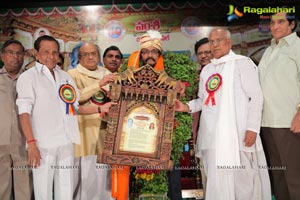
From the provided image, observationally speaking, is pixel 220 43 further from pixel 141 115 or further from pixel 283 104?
pixel 141 115

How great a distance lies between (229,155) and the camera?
2.52m

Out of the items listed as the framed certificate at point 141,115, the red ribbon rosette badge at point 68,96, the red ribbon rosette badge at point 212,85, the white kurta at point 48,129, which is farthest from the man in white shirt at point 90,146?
the red ribbon rosette badge at point 212,85

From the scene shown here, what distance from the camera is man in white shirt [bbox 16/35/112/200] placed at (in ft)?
8.04

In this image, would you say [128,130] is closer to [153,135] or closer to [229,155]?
[153,135]

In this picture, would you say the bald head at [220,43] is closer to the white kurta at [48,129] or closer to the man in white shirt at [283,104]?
the man in white shirt at [283,104]

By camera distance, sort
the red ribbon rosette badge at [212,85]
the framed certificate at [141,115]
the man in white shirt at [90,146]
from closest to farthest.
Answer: the framed certificate at [141,115]
the red ribbon rosette badge at [212,85]
the man in white shirt at [90,146]

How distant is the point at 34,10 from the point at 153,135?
2144mm

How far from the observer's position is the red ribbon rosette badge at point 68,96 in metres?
2.63

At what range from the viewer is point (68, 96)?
8.77 ft

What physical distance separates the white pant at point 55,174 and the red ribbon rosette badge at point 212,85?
1204 millimetres

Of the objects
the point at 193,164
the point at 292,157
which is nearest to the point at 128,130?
the point at 193,164

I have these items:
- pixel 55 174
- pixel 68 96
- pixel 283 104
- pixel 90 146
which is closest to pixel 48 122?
pixel 68 96

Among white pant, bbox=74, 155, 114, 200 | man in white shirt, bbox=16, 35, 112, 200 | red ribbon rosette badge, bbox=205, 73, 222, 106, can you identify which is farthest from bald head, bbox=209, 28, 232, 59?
white pant, bbox=74, 155, 114, 200

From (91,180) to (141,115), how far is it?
91cm
